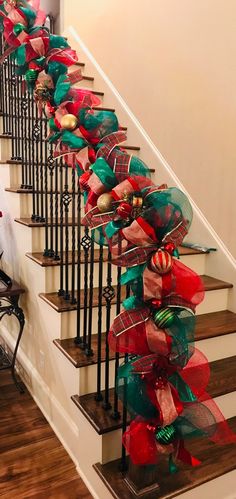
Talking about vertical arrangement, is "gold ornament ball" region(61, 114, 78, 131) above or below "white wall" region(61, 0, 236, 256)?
below

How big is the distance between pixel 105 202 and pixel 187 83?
179 centimetres

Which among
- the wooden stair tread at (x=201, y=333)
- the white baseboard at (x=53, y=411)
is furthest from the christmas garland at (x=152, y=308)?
the white baseboard at (x=53, y=411)

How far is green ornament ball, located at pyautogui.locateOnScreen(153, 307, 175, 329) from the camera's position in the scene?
1126mm

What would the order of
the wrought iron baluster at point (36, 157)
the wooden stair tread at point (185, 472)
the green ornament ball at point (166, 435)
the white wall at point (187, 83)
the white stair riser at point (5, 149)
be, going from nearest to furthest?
the green ornament ball at point (166, 435) < the wooden stair tread at point (185, 472) < the wrought iron baluster at point (36, 157) < the white wall at point (187, 83) < the white stair riser at point (5, 149)

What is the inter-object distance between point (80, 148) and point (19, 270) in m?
1.22

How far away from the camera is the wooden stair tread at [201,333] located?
1701 millimetres

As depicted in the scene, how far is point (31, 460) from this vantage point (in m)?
1.86

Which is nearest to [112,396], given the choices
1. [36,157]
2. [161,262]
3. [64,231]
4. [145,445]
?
[145,445]

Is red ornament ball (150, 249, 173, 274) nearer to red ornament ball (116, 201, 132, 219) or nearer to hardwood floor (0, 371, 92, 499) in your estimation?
red ornament ball (116, 201, 132, 219)

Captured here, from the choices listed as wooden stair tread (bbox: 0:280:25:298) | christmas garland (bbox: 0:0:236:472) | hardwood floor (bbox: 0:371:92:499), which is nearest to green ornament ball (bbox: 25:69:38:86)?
christmas garland (bbox: 0:0:236:472)

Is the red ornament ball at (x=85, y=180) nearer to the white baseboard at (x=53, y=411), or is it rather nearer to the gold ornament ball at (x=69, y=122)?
the gold ornament ball at (x=69, y=122)

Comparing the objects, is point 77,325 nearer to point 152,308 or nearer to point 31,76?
point 152,308

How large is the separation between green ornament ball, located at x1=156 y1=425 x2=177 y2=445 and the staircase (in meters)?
0.25

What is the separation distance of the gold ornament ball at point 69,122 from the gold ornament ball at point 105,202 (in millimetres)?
382
